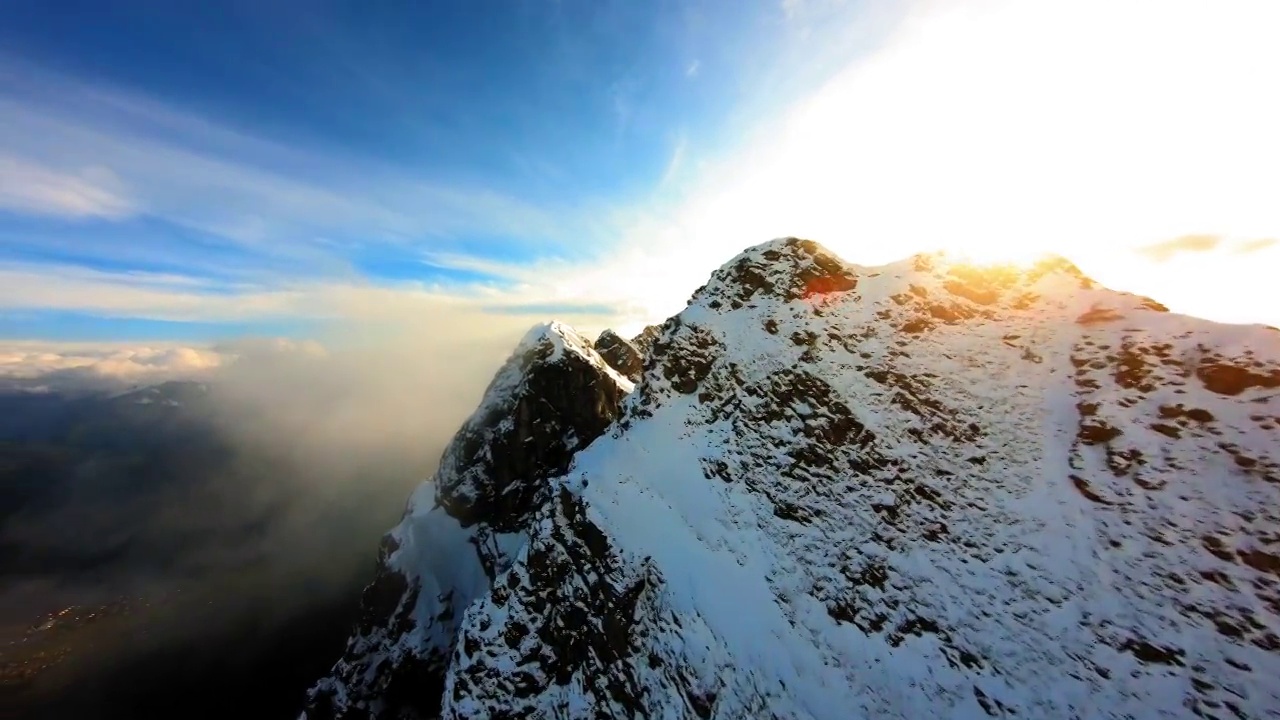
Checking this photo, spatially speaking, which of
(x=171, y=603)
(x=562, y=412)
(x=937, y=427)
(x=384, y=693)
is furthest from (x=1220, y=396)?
(x=171, y=603)

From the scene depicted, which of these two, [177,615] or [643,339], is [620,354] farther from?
[177,615]

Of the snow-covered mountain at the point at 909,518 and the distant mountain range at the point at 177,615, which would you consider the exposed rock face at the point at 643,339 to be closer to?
the snow-covered mountain at the point at 909,518

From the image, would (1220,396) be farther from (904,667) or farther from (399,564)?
(399,564)

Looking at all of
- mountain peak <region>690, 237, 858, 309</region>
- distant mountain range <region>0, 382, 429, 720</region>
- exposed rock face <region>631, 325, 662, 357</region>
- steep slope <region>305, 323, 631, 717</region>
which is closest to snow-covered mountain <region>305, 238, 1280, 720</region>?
mountain peak <region>690, 237, 858, 309</region>

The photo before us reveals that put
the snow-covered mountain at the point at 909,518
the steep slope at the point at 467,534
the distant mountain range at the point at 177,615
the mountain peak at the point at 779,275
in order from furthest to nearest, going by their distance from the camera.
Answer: the distant mountain range at the point at 177,615, the steep slope at the point at 467,534, the mountain peak at the point at 779,275, the snow-covered mountain at the point at 909,518

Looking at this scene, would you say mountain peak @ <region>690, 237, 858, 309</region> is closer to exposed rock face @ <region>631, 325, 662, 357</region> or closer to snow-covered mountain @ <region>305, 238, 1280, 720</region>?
snow-covered mountain @ <region>305, 238, 1280, 720</region>

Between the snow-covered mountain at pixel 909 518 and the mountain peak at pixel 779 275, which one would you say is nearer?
the snow-covered mountain at pixel 909 518

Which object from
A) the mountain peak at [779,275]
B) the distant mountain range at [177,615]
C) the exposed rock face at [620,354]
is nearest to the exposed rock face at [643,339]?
the exposed rock face at [620,354]
